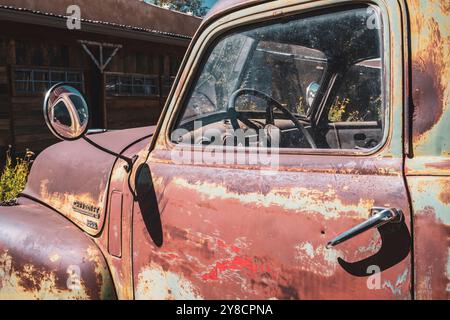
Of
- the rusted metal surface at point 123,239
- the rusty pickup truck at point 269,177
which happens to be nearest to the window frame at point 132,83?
the rusty pickup truck at point 269,177

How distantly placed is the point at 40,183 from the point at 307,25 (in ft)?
5.44

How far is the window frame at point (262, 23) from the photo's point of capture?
148 cm

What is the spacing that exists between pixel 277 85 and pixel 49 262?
3.98ft

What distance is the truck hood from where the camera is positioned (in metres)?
2.14

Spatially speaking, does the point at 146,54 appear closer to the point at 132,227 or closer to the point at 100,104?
the point at 100,104

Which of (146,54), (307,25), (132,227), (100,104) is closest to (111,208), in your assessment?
(132,227)

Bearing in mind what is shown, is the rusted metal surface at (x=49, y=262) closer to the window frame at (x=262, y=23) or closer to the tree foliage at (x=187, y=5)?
the window frame at (x=262, y=23)

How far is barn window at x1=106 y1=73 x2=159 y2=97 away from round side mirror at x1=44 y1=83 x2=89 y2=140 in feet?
29.7

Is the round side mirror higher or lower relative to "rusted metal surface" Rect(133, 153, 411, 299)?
higher

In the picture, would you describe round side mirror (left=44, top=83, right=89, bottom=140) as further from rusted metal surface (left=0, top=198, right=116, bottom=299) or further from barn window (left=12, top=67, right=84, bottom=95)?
barn window (left=12, top=67, right=84, bottom=95)

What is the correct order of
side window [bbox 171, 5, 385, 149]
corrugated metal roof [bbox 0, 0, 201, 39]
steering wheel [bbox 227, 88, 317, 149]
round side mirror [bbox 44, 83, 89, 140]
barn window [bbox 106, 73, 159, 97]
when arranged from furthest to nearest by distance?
barn window [bbox 106, 73, 159, 97], corrugated metal roof [bbox 0, 0, 201, 39], steering wheel [bbox 227, 88, 317, 149], round side mirror [bbox 44, 83, 89, 140], side window [bbox 171, 5, 385, 149]

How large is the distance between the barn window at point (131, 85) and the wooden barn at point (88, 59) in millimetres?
22

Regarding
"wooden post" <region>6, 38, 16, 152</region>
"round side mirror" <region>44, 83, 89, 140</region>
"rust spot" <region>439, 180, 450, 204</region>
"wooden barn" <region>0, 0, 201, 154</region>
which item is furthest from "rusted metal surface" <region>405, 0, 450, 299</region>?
"wooden post" <region>6, 38, 16, 152</region>

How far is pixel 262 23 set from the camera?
180 cm
